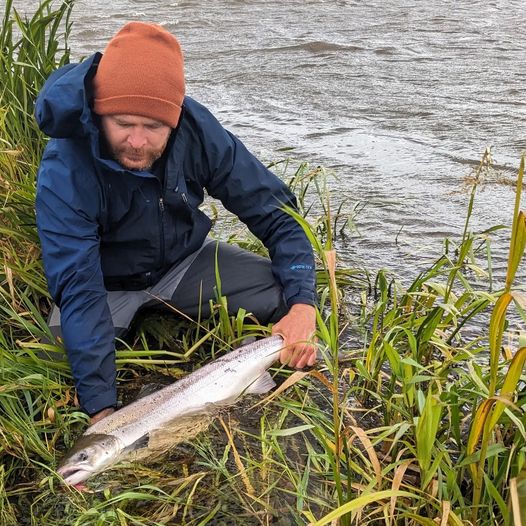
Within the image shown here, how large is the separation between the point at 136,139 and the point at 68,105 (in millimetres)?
318

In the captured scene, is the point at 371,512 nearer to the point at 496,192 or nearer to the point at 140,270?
the point at 140,270

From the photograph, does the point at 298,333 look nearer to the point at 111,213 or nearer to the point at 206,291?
the point at 206,291

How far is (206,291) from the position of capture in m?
4.35

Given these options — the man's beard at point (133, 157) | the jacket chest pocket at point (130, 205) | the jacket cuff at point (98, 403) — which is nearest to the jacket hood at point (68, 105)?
the man's beard at point (133, 157)

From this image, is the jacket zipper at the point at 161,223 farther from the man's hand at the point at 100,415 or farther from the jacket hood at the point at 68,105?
the man's hand at the point at 100,415

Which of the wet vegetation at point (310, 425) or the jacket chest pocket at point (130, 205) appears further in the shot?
the jacket chest pocket at point (130, 205)

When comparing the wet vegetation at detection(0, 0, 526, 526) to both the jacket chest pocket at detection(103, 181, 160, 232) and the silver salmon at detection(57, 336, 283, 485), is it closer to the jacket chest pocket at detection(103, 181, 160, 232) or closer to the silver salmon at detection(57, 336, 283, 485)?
the silver salmon at detection(57, 336, 283, 485)

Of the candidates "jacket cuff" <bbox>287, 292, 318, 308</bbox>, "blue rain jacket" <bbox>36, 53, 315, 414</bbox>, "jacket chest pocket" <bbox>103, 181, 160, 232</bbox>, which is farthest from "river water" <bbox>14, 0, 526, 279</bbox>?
"jacket chest pocket" <bbox>103, 181, 160, 232</bbox>

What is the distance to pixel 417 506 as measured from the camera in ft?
9.11

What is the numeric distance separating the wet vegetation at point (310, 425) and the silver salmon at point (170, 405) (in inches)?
2.7

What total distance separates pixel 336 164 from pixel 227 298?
2.69 meters

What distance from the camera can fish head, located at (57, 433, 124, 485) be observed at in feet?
10.2

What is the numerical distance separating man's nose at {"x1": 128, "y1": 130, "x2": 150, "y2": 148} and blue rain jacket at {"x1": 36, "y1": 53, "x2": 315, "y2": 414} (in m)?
0.12

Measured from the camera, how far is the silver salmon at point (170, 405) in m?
3.15
